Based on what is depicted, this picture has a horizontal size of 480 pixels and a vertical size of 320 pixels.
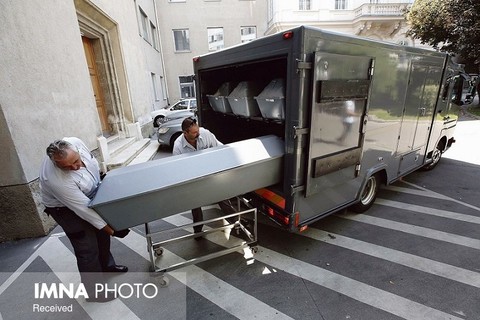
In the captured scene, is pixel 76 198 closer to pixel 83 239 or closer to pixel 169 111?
pixel 83 239

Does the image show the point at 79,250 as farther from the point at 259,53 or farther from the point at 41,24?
the point at 41,24

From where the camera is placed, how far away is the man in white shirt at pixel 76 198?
2.04m

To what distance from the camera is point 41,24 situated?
13.3ft

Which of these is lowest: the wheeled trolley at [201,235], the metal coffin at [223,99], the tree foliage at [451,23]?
the wheeled trolley at [201,235]

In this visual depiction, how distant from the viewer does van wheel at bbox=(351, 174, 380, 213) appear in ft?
13.0

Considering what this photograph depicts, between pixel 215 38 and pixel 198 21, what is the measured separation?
189 centimetres

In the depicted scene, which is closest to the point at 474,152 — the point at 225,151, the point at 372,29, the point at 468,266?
the point at 468,266

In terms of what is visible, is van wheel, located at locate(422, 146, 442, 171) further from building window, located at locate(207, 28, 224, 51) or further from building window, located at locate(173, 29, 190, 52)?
building window, located at locate(173, 29, 190, 52)

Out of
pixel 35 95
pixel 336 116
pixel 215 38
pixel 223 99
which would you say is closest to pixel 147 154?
pixel 35 95

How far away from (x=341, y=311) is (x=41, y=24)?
20.0ft

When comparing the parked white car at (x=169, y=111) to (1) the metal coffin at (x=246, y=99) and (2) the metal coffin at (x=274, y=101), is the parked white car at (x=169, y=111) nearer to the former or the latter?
(1) the metal coffin at (x=246, y=99)

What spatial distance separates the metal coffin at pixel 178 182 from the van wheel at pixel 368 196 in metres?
2.19

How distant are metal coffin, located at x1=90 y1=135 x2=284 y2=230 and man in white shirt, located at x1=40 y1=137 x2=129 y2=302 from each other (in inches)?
7.3
